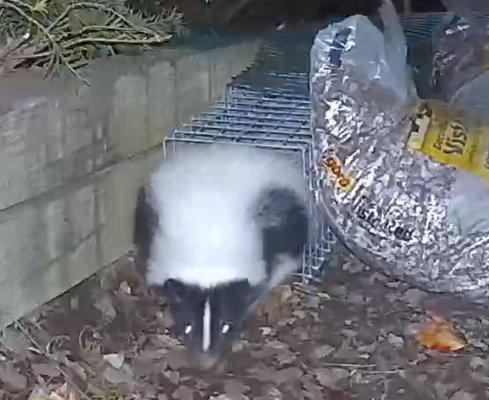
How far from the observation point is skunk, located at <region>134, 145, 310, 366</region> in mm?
2064

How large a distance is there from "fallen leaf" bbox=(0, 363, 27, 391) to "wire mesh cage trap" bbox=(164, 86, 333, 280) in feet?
2.25

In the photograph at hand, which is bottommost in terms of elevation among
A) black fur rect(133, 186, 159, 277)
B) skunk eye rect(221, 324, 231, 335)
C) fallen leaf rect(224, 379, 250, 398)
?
fallen leaf rect(224, 379, 250, 398)

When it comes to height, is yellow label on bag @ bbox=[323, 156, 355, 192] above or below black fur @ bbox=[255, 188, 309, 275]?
above

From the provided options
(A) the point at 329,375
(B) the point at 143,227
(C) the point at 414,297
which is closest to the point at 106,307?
(B) the point at 143,227

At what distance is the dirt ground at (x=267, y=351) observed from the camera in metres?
1.87

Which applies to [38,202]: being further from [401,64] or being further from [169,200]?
[401,64]

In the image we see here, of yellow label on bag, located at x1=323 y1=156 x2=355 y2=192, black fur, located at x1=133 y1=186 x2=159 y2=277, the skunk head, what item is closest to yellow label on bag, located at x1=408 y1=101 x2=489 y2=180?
yellow label on bag, located at x1=323 y1=156 x2=355 y2=192

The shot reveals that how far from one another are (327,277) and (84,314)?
0.57 m

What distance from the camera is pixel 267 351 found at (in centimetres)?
203

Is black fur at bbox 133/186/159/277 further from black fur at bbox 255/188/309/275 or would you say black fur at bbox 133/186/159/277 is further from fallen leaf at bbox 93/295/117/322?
black fur at bbox 255/188/309/275

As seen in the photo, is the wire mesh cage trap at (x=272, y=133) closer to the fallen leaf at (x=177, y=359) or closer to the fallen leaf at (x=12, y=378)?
the fallen leaf at (x=177, y=359)

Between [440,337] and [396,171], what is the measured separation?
35 centimetres

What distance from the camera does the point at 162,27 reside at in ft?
7.18

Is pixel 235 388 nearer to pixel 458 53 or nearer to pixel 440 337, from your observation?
pixel 440 337
